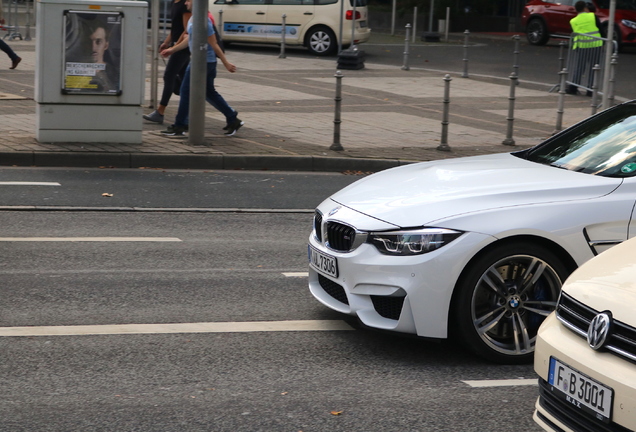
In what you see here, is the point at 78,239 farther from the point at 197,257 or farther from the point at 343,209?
the point at 343,209

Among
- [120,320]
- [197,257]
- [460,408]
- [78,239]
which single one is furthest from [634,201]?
[78,239]

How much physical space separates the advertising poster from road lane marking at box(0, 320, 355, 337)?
656 cm

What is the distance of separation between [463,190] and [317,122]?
9602 mm

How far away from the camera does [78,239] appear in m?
7.68

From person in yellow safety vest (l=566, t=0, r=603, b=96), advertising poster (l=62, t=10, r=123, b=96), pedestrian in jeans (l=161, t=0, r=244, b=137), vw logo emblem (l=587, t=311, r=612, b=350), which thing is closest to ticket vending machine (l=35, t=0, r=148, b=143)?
advertising poster (l=62, t=10, r=123, b=96)

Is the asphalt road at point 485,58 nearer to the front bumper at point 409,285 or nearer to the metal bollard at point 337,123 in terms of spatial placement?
the metal bollard at point 337,123

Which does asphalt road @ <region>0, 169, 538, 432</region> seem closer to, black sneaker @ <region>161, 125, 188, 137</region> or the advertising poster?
the advertising poster

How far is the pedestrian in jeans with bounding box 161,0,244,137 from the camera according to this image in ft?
40.6

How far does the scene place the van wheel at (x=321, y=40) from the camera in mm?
25812

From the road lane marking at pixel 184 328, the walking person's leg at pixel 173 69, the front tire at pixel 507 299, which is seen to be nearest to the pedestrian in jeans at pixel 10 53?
the walking person's leg at pixel 173 69

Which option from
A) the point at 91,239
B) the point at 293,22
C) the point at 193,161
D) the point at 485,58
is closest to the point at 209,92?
the point at 193,161

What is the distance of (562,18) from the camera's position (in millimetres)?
31266

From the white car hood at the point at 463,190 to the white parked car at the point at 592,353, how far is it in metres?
1.16

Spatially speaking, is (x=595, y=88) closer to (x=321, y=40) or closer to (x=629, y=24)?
(x=321, y=40)
